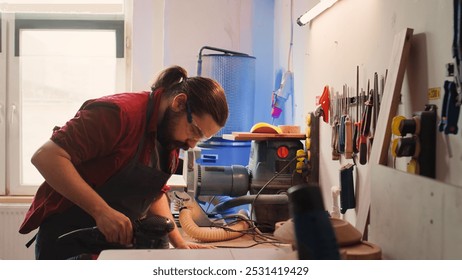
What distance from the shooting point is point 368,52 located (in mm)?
1290

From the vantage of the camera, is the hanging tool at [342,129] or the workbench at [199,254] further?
the hanging tool at [342,129]

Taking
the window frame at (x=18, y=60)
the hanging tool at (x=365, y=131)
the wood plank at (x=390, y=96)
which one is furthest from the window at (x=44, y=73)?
the wood plank at (x=390, y=96)

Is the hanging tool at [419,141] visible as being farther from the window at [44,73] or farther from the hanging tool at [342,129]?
the window at [44,73]

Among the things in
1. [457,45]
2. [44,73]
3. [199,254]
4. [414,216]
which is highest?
[44,73]

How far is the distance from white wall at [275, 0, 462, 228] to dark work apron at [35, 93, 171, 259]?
22.2 inches

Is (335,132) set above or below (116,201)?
above

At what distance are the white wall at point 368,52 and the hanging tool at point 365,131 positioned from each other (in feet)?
0.13

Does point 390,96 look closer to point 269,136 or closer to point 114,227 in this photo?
point 114,227

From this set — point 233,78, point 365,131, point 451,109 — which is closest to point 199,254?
point 451,109

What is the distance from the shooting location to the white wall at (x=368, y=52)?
0.88 m

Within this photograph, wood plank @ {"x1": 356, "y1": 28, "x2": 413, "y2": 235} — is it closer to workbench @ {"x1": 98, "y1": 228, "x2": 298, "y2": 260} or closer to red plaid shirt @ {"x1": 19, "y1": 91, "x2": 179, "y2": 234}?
workbench @ {"x1": 98, "y1": 228, "x2": 298, "y2": 260}

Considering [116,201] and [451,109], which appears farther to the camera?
[116,201]

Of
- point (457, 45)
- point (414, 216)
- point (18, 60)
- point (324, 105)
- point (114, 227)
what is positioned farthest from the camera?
point (18, 60)

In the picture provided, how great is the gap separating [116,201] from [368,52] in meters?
0.77
